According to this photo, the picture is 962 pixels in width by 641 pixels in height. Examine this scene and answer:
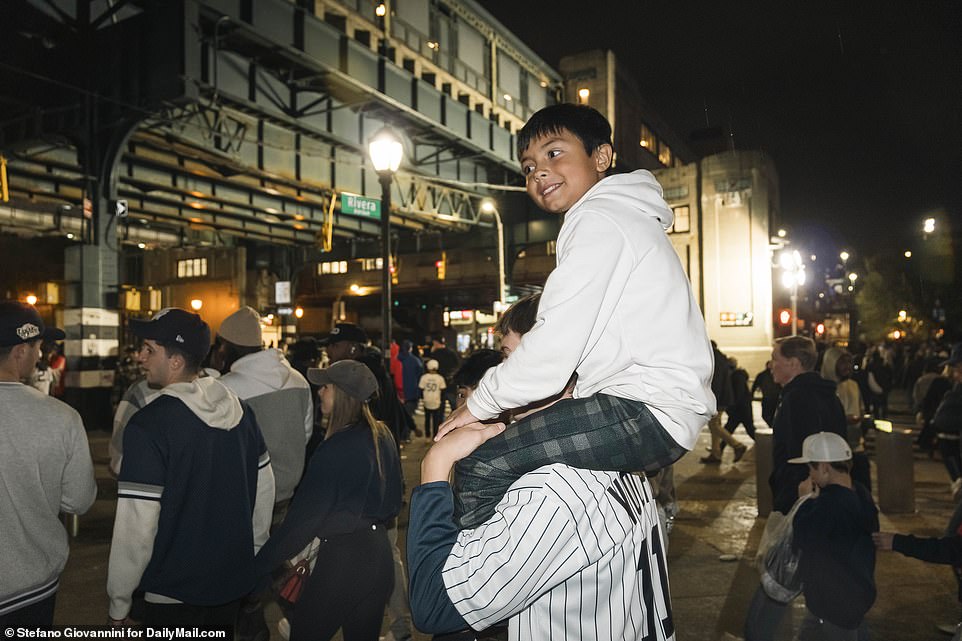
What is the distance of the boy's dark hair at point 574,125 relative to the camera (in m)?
2.14

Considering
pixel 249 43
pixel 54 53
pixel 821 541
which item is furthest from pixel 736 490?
pixel 54 53

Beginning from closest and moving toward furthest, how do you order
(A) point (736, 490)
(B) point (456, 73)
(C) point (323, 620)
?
(C) point (323, 620)
(A) point (736, 490)
(B) point (456, 73)

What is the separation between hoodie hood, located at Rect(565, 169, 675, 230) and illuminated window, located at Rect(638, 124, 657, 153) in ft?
141

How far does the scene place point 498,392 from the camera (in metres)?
1.75

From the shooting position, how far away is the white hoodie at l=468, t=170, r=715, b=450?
1.74m

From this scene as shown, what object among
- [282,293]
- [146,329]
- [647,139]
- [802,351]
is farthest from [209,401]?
[647,139]

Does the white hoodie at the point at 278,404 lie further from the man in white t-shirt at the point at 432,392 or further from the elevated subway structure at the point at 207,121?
the elevated subway structure at the point at 207,121

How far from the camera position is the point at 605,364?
1835 millimetres

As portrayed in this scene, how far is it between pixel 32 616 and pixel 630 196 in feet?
10.1

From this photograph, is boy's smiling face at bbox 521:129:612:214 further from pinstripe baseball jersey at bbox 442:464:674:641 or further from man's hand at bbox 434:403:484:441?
pinstripe baseball jersey at bbox 442:464:674:641

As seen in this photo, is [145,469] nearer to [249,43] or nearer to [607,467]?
[607,467]

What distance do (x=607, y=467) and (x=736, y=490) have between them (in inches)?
392

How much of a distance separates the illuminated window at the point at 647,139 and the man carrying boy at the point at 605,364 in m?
43.1

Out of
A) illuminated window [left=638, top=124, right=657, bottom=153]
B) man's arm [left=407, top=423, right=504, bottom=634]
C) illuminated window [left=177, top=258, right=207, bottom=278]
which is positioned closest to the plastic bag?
man's arm [left=407, top=423, right=504, bottom=634]
